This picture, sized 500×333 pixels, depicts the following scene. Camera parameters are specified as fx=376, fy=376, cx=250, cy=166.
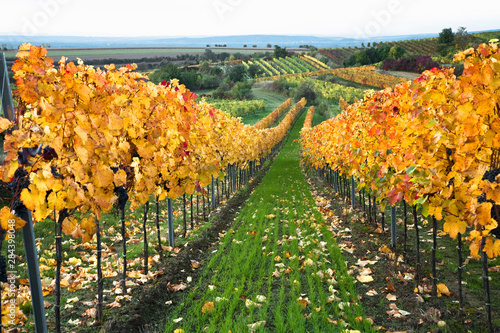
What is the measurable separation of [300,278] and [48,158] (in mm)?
4436

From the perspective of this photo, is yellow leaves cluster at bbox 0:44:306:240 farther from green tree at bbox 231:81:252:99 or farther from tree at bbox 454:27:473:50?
tree at bbox 454:27:473:50

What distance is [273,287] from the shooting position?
6020 millimetres

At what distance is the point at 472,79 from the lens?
3484mm

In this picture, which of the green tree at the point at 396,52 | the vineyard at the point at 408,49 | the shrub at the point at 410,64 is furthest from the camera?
the vineyard at the point at 408,49

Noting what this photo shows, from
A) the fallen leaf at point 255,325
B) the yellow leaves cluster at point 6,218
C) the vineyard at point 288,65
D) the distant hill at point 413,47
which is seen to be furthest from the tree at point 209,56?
the yellow leaves cluster at point 6,218

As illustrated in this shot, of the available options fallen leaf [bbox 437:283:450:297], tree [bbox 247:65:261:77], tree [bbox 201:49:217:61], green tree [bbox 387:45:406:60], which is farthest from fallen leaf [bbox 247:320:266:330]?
tree [bbox 201:49:217:61]

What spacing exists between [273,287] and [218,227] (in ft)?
14.3

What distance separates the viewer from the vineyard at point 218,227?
3406mm

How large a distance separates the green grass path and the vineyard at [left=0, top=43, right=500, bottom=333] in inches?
1.3

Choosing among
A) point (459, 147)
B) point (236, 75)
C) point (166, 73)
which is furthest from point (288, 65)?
point (459, 147)

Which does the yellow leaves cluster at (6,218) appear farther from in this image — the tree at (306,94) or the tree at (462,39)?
the tree at (462,39)

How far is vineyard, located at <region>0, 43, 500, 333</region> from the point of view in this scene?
341 cm

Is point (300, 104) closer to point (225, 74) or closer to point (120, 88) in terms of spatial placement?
point (225, 74)

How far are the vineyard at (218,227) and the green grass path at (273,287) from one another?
3 centimetres
